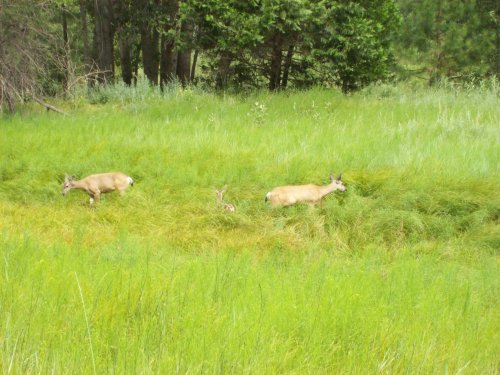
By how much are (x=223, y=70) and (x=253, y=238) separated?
1021 centimetres

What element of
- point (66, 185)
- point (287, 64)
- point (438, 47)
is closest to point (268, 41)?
point (287, 64)

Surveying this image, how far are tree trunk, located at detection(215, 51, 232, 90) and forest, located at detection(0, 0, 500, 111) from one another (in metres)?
0.03

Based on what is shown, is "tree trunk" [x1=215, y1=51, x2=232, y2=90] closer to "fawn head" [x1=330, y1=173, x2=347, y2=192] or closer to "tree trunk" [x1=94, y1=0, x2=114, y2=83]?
"tree trunk" [x1=94, y1=0, x2=114, y2=83]

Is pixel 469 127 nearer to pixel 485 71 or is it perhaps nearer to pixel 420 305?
pixel 420 305

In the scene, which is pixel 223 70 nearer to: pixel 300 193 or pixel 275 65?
pixel 275 65

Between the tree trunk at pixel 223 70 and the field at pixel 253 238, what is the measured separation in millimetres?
1989

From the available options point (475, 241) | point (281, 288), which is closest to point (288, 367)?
point (281, 288)

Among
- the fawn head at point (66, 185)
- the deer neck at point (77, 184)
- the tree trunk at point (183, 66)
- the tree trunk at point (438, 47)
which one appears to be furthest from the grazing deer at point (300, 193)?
the tree trunk at point (438, 47)

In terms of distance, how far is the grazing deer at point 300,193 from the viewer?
750 centimetres

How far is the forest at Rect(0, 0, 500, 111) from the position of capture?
12336mm

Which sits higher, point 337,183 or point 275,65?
point 275,65

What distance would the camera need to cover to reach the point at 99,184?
26.9 ft

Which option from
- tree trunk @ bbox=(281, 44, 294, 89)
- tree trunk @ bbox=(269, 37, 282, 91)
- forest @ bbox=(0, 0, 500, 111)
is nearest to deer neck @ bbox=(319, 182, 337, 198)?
forest @ bbox=(0, 0, 500, 111)

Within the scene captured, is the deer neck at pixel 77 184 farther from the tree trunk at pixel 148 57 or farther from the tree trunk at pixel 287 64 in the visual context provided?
the tree trunk at pixel 148 57
